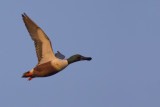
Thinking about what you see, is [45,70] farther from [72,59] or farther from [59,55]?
[59,55]

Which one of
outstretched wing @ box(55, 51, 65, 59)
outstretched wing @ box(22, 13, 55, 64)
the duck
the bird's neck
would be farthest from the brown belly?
outstretched wing @ box(55, 51, 65, 59)

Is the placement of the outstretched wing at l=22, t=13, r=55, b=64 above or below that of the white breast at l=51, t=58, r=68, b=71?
above

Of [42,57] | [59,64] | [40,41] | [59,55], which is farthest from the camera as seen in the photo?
[59,55]

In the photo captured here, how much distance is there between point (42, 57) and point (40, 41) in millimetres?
695

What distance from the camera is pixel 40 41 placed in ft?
52.9

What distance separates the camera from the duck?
1578 centimetres

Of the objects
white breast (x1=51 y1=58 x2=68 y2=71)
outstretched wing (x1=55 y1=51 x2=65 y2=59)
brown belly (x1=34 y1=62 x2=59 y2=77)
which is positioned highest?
outstretched wing (x1=55 y1=51 x2=65 y2=59)

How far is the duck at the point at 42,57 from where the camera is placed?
1578cm

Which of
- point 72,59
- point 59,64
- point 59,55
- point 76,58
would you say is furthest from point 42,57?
point 59,55

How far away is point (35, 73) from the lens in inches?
632

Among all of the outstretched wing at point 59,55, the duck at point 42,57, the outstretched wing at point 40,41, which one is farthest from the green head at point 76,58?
the outstretched wing at point 59,55

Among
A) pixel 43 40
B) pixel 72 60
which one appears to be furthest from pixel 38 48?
pixel 72 60

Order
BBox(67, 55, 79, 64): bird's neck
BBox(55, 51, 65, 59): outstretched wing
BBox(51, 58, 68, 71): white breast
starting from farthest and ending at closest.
A: 1. BBox(55, 51, 65, 59): outstretched wing
2. BBox(67, 55, 79, 64): bird's neck
3. BBox(51, 58, 68, 71): white breast

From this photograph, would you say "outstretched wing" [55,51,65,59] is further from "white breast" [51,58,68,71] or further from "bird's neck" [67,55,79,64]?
"white breast" [51,58,68,71]
